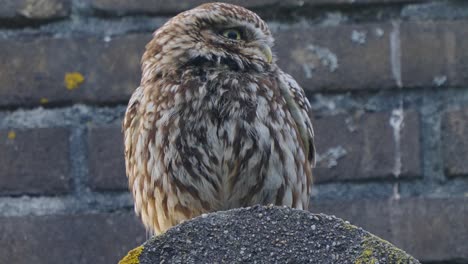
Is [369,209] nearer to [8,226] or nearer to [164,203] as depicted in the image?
[164,203]

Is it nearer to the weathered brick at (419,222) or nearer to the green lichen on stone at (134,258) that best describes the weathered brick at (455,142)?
the weathered brick at (419,222)

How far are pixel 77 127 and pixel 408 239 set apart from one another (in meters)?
0.84

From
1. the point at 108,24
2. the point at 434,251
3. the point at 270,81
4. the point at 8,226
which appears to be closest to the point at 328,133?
the point at 270,81

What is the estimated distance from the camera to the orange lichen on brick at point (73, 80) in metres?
2.56

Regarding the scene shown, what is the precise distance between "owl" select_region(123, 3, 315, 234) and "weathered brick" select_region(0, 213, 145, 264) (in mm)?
95

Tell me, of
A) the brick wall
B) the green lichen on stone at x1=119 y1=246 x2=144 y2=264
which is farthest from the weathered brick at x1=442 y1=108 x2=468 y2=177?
the green lichen on stone at x1=119 y1=246 x2=144 y2=264

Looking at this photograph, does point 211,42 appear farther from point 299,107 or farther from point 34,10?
point 34,10

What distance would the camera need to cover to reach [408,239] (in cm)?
248

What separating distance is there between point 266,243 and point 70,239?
1.15 m

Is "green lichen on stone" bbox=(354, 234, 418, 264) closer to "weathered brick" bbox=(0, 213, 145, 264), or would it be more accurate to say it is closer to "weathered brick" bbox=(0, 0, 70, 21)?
"weathered brick" bbox=(0, 213, 145, 264)

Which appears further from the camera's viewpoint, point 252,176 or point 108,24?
point 108,24

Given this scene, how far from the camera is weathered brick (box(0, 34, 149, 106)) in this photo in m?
2.56

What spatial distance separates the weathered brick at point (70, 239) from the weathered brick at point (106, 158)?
8 cm

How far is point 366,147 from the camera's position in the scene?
99.1 inches
